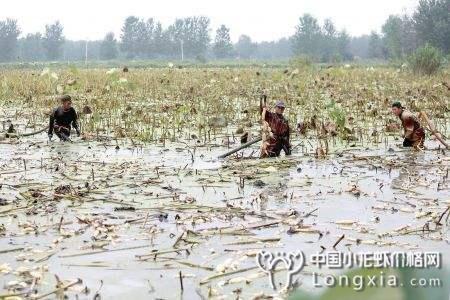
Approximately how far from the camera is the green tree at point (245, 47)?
107875 mm

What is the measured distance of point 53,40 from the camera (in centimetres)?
7931

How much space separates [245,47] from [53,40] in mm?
48233

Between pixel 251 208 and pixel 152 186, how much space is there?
1.23m

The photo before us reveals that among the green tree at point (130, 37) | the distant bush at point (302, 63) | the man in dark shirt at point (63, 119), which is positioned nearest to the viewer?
the man in dark shirt at point (63, 119)

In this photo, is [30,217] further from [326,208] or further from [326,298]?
[326,298]

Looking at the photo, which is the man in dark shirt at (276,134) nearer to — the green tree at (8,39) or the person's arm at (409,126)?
the person's arm at (409,126)

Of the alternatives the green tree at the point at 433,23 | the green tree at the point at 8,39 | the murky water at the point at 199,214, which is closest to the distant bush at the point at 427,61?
the murky water at the point at 199,214

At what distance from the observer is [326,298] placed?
1.52ft

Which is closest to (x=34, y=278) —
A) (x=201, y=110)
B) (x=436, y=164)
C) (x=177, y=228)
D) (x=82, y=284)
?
(x=82, y=284)

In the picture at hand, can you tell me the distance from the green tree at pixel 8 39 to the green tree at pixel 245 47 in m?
41.3

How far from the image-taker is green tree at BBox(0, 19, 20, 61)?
70562 millimetres

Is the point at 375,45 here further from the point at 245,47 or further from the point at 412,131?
the point at 412,131

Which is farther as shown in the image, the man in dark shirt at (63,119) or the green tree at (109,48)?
the green tree at (109,48)

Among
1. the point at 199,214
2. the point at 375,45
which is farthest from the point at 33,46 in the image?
the point at 199,214
